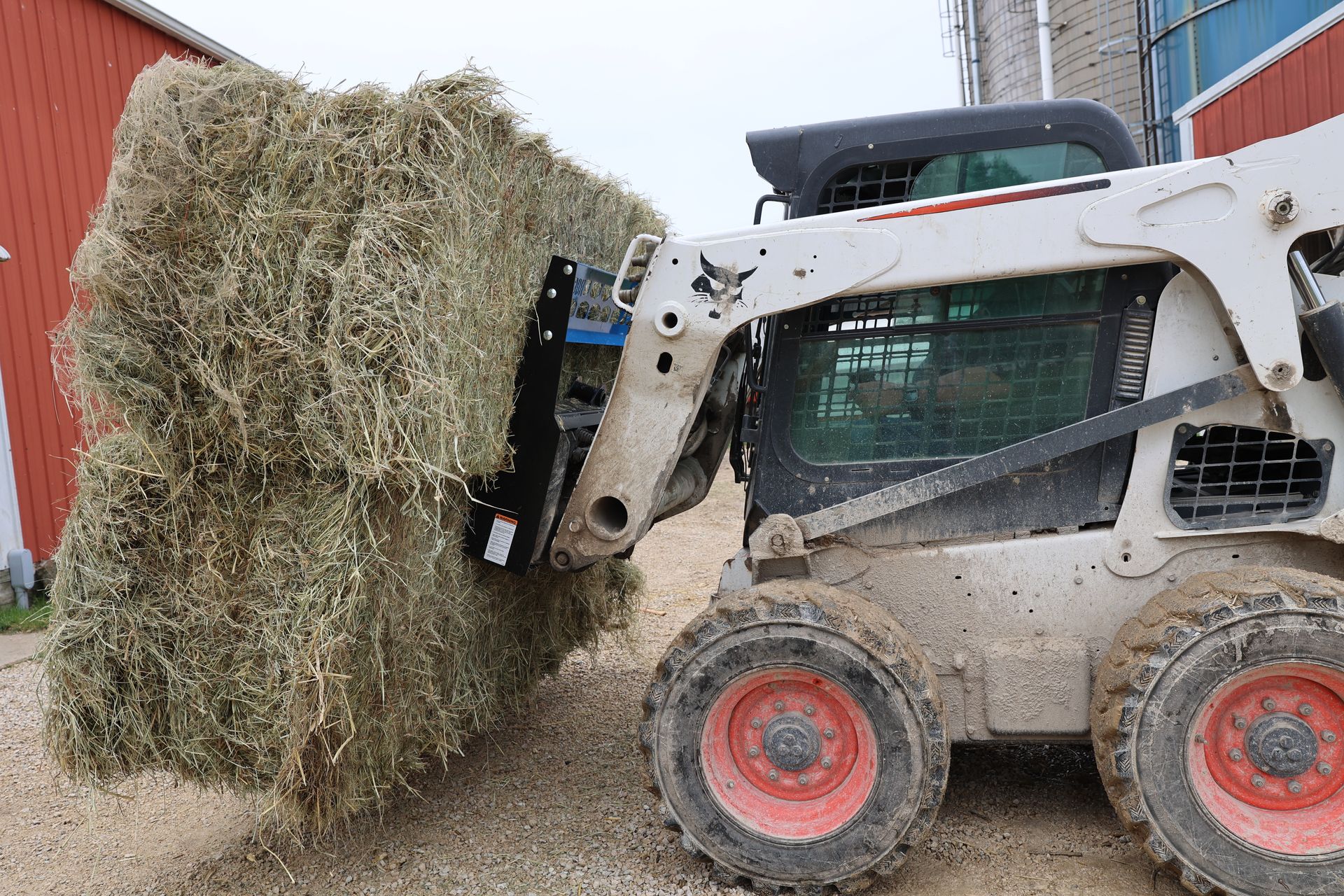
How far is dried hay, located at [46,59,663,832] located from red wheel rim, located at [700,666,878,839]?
1.07 meters

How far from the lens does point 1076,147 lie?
3332mm

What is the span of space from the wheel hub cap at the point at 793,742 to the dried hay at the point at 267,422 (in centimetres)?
121

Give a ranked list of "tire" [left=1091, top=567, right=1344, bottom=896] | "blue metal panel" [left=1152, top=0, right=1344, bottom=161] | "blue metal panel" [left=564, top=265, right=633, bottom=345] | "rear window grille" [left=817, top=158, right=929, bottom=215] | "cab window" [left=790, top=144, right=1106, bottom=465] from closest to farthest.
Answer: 1. "tire" [left=1091, top=567, right=1344, bottom=896]
2. "cab window" [left=790, top=144, right=1106, bottom=465]
3. "rear window grille" [left=817, top=158, right=929, bottom=215]
4. "blue metal panel" [left=564, top=265, right=633, bottom=345]
5. "blue metal panel" [left=1152, top=0, right=1344, bottom=161]

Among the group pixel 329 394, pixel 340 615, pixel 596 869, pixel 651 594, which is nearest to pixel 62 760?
pixel 340 615

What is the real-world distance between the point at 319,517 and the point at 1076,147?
260cm

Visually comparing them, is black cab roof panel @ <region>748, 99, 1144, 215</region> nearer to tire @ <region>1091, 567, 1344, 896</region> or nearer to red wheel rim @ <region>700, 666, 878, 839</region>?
tire @ <region>1091, 567, 1344, 896</region>

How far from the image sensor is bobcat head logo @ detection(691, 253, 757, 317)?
3.41 m

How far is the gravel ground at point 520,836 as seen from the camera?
11.1 ft

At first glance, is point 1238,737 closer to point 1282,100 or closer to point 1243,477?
point 1243,477

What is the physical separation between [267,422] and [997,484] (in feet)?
7.59

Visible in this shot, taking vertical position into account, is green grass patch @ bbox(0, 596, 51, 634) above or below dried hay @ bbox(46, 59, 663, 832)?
below

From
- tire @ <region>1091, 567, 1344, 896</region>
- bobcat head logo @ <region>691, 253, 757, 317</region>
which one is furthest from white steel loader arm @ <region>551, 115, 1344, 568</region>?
tire @ <region>1091, 567, 1344, 896</region>

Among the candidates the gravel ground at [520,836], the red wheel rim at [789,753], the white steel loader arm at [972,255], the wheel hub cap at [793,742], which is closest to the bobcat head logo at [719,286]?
the white steel loader arm at [972,255]

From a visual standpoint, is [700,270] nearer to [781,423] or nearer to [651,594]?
[781,423]
